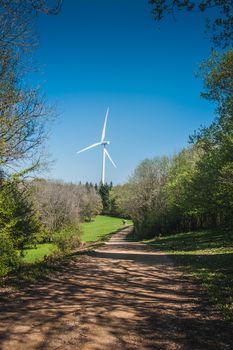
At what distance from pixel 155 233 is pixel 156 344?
159 ft

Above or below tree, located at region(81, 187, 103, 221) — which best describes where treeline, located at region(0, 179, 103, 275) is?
below

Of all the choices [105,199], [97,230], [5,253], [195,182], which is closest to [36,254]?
[195,182]

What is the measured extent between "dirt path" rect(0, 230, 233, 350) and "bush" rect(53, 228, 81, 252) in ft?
59.1

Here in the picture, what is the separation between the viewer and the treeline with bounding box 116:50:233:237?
22.9 m

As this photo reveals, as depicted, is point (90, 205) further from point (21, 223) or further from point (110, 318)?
point (110, 318)

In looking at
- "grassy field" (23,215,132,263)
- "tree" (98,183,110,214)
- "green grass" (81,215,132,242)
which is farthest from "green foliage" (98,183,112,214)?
"grassy field" (23,215,132,263)

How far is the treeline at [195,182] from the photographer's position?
2288 cm

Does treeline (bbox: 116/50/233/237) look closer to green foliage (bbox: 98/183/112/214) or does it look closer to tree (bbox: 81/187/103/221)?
tree (bbox: 81/187/103/221)

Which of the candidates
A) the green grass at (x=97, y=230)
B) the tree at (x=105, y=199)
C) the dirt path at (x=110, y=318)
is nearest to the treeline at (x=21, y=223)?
the dirt path at (x=110, y=318)

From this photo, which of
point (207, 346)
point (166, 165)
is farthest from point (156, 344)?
point (166, 165)

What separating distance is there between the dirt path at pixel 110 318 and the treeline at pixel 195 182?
1298cm

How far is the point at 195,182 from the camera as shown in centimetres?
3369

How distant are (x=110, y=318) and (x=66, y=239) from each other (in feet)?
78.1

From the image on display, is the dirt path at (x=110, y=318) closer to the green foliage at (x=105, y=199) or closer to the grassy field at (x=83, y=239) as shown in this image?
the grassy field at (x=83, y=239)
